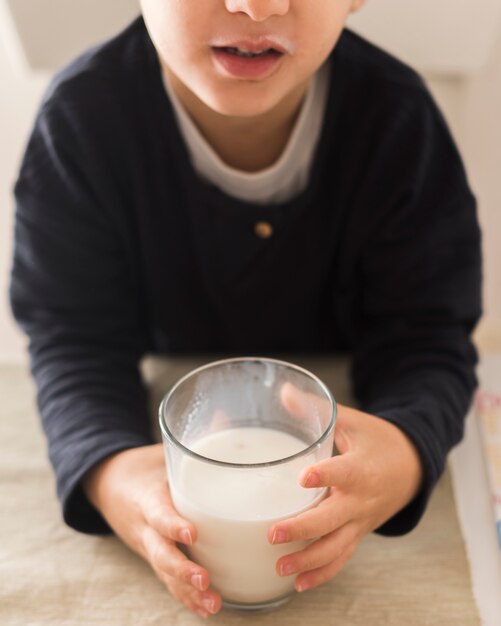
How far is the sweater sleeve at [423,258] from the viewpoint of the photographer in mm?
605

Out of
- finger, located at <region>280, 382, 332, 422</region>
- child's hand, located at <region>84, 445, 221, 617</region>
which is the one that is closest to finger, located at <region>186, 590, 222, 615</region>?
child's hand, located at <region>84, 445, 221, 617</region>

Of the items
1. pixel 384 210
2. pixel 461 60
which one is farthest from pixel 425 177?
pixel 461 60

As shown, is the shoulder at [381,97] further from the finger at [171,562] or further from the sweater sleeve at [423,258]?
the finger at [171,562]

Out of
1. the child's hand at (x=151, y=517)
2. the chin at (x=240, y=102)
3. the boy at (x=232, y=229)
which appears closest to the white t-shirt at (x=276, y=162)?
the boy at (x=232, y=229)

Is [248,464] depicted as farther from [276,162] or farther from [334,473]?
[276,162]

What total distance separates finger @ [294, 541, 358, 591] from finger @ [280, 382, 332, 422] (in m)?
0.09

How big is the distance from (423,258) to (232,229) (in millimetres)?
147

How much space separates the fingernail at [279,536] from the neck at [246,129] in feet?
1.01

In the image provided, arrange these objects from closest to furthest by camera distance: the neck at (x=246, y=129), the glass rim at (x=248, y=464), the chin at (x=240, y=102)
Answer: the glass rim at (x=248, y=464) < the chin at (x=240, y=102) < the neck at (x=246, y=129)

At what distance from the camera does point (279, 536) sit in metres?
0.43

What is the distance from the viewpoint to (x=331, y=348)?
770 mm

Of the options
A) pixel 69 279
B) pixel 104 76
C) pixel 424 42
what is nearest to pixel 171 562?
pixel 69 279

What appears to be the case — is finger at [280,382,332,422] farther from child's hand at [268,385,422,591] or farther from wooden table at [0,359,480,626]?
wooden table at [0,359,480,626]

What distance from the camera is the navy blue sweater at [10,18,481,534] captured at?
0.61m
